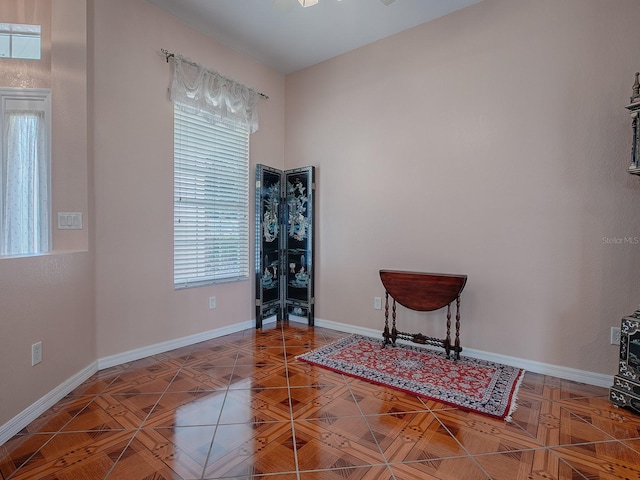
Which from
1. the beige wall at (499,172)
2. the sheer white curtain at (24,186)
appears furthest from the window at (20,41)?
the beige wall at (499,172)

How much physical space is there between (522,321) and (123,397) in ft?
9.48

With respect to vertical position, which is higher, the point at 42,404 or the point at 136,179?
the point at 136,179

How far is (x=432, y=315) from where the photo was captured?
3.08 m

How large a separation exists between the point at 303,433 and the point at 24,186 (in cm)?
242

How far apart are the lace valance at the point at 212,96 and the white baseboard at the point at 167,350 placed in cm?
212

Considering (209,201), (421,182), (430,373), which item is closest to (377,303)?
(430,373)

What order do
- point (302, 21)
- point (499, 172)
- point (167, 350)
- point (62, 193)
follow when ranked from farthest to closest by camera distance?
point (302, 21)
point (167, 350)
point (499, 172)
point (62, 193)

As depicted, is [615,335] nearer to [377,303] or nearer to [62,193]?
[377,303]

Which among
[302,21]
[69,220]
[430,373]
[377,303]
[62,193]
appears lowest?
[430,373]


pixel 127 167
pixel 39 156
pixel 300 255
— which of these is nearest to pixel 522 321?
pixel 300 255

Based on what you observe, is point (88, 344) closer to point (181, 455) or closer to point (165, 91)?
point (181, 455)

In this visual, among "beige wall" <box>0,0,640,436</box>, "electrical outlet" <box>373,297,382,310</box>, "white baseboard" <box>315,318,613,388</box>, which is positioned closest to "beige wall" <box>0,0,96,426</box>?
"beige wall" <box>0,0,640,436</box>

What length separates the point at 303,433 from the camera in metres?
1.77

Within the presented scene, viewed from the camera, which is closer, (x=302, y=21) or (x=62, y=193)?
(x=62, y=193)
